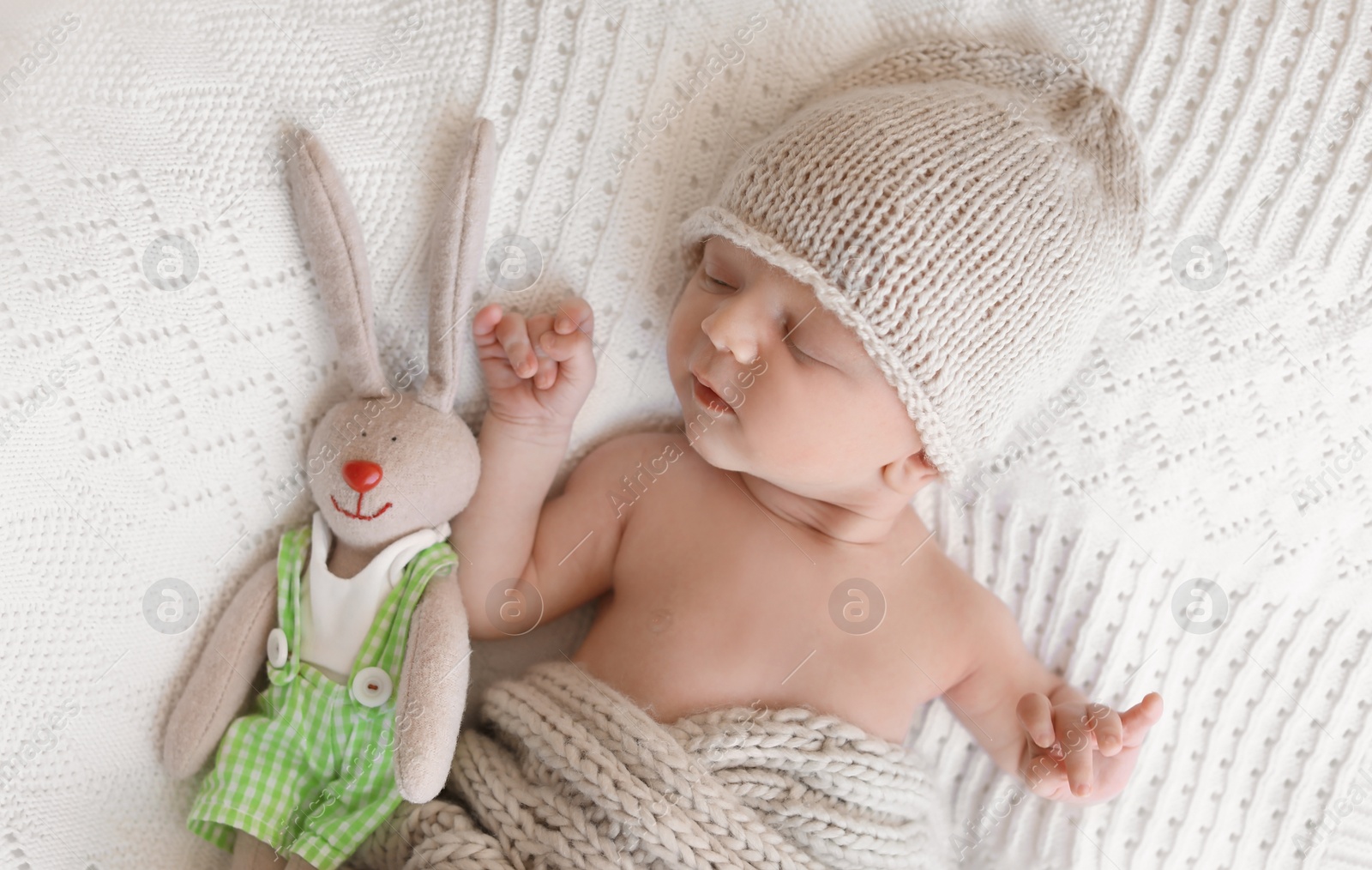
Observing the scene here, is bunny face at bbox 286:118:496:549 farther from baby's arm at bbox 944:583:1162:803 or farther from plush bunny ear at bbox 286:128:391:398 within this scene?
baby's arm at bbox 944:583:1162:803

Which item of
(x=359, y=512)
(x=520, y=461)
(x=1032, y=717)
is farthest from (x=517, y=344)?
(x=1032, y=717)

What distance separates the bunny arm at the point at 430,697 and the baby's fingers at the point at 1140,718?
83 centimetres

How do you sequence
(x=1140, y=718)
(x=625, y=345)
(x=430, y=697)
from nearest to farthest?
(x=430, y=697) < (x=1140, y=718) < (x=625, y=345)

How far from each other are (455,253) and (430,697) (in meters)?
0.52

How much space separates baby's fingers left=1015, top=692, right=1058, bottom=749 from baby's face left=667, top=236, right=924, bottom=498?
0.36m

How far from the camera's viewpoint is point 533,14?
120cm

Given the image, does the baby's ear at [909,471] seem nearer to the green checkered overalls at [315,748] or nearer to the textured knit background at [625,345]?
the textured knit background at [625,345]

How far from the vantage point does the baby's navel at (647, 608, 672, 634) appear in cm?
124

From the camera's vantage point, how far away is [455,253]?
1.13 metres

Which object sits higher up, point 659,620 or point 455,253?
point 455,253

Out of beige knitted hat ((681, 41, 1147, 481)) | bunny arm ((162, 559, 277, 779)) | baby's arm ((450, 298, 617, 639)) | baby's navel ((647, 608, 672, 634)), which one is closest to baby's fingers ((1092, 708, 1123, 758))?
beige knitted hat ((681, 41, 1147, 481))

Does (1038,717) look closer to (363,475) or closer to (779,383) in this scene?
(779,383)

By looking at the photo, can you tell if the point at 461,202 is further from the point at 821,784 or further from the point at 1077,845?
the point at 1077,845

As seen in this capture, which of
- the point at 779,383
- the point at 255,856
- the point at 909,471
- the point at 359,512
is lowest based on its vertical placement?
the point at 255,856
